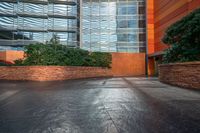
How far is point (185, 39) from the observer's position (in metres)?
14.8

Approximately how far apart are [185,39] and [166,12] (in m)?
20.6

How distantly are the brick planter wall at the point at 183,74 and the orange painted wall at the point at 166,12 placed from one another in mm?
13297

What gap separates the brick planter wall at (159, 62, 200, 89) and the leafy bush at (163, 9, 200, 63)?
0.72m

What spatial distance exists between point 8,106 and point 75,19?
3647 centimetres

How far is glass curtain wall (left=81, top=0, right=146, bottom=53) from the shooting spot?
40.0 meters

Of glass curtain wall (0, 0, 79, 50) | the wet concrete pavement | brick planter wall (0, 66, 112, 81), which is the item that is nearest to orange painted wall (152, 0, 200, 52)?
glass curtain wall (0, 0, 79, 50)

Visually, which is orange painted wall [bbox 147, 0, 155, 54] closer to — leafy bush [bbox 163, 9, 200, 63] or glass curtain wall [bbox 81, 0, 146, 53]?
glass curtain wall [bbox 81, 0, 146, 53]

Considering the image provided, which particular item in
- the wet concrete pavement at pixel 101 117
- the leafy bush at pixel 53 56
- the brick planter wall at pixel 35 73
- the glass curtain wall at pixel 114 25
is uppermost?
the glass curtain wall at pixel 114 25

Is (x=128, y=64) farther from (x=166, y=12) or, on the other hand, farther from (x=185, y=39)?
(x=185, y=39)

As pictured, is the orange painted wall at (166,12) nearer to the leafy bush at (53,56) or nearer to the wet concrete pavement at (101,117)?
the leafy bush at (53,56)

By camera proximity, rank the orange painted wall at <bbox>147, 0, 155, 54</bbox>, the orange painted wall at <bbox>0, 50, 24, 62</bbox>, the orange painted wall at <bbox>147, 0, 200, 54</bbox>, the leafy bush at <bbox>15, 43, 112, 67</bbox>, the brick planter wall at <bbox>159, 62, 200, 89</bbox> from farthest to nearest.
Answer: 1. the orange painted wall at <bbox>147, 0, 155, 54</bbox>
2. the orange painted wall at <bbox>0, 50, 24, 62</bbox>
3. the orange painted wall at <bbox>147, 0, 200, 54</bbox>
4. the leafy bush at <bbox>15, 43, 112, 67</bbox>
5. the brick planter wall at <bbox>159, 62, 200, 89</bbox>

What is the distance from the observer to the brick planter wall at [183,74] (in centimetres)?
1217

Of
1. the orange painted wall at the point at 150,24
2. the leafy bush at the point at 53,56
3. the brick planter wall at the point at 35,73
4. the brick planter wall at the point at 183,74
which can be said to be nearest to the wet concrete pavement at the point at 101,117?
the brick planter wall at the point at 183,74

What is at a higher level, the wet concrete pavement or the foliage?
the foliage
